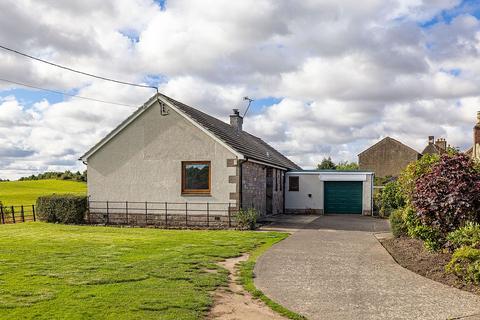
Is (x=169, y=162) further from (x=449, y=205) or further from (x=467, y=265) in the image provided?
(x=467, y=265)

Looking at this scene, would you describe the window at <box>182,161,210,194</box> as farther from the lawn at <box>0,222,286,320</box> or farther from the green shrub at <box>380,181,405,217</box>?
the green shrub at <box>380,181,405,217</box>

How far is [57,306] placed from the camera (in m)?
6.59

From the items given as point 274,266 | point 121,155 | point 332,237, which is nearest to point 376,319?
point 274,266

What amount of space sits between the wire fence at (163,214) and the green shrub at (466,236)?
34.1 feet

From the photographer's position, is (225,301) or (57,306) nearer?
(57,306)

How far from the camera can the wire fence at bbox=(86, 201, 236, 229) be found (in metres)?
19.8

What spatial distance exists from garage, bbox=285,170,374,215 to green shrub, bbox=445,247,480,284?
1992 centimetres

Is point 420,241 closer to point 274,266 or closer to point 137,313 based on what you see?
point 274,266

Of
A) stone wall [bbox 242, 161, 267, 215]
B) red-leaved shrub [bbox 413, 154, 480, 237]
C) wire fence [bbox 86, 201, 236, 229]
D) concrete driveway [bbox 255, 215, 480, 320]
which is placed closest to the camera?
concrete driveway [bbox 255, 215, 480, 320]

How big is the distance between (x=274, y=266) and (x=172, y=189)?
11.1 metres

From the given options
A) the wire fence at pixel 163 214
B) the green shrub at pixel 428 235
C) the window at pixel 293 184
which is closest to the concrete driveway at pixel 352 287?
the green shrub at pixel 428 235

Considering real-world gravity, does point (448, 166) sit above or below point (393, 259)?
above

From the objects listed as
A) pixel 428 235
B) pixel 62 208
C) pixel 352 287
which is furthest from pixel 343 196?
pixel 352 287

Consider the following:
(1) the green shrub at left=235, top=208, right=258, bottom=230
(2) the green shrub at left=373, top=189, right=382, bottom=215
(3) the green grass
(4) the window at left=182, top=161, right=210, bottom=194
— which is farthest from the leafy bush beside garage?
(3) the green grass
